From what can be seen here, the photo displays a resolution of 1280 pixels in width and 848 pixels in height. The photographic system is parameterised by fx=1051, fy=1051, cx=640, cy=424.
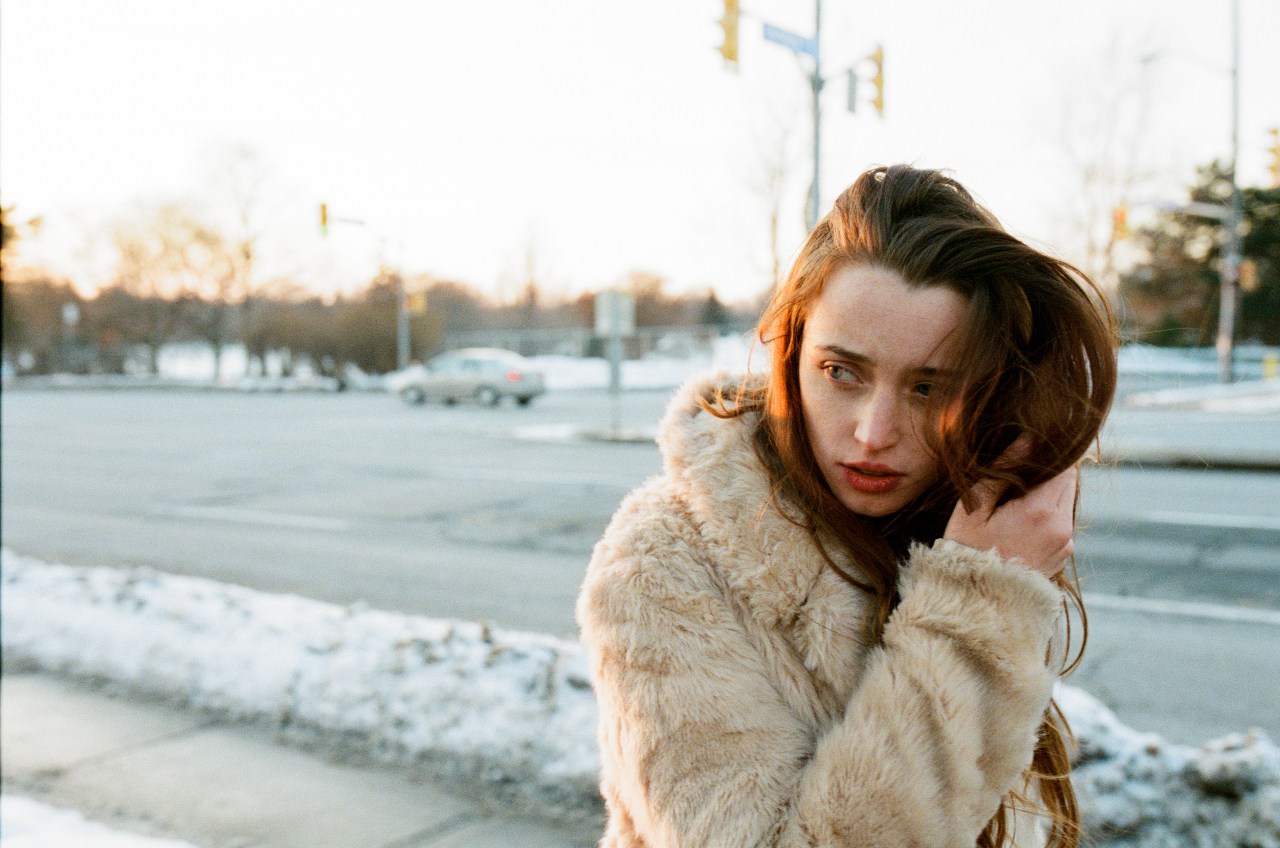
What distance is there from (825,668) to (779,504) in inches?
8.1

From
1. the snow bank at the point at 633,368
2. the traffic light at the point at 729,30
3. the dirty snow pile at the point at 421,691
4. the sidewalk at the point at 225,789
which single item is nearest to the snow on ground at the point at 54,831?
the sidewalk at the point at 225,789

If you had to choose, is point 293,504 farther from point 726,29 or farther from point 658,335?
point 658,335

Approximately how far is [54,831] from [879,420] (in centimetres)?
303

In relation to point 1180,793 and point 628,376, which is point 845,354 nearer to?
point 1180,793

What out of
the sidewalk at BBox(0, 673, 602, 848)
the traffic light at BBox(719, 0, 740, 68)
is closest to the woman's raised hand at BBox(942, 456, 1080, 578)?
the sidewalk at BBox(0, 673, 602, 848)

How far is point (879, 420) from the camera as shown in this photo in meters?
1.26

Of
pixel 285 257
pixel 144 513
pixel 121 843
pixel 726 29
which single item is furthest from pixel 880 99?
pixel 285 257

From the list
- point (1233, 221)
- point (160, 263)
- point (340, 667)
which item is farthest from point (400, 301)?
point (340, 667)

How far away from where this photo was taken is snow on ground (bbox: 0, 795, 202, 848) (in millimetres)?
3023

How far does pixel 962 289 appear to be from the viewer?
4.13ft

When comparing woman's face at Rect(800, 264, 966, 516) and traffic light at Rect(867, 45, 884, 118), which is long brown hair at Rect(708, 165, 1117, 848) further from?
traffic light at Rect(867, 45, 884, 118)

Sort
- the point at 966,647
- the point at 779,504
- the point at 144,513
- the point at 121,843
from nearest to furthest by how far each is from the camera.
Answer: the point at 966,647, the point at 779,504, the point at 121,843, the point at 144,513

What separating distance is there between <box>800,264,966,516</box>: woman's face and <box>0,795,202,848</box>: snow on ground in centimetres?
264

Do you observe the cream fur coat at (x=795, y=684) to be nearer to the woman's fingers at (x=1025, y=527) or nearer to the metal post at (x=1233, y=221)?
the woman's fingers at (x=1025, y=527)
